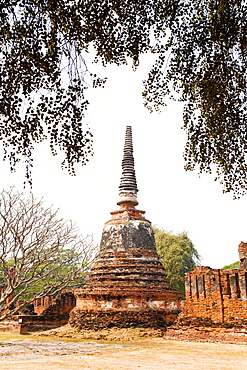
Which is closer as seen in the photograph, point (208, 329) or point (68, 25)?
point (68, 25)

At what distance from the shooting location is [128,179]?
19.2m

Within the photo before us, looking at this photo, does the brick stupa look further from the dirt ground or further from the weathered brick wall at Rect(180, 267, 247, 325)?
the dirt ground

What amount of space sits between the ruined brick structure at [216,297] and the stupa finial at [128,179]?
6874mm

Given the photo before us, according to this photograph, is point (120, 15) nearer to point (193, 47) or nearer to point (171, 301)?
point (193, 47)

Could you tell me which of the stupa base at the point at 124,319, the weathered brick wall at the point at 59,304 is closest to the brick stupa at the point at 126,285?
the stupa base at the point at 124,319

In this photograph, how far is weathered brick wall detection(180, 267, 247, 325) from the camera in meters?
10.5

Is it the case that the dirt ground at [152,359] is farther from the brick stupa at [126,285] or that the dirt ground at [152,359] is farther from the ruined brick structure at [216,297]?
the brick stupa at [126,285]

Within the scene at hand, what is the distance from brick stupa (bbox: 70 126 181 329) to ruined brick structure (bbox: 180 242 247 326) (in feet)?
8.67

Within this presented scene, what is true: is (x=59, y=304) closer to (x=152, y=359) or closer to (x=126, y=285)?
(x=126, y=285)

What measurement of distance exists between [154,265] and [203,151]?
1092 cm

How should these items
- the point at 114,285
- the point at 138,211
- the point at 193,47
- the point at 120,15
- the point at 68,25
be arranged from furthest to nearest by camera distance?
the point at 138,211 < the point at 114,285 < the point at 193,47 < the point at 120,15 < the point at 68,25

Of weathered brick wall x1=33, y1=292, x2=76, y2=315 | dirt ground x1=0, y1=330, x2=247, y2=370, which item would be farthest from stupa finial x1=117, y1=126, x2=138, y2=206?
dirt ground x1=0, y1=330, x2=247, y2=370

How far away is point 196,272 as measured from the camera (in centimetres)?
1213

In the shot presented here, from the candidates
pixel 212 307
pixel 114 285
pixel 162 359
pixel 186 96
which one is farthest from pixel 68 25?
pixel 114 285
